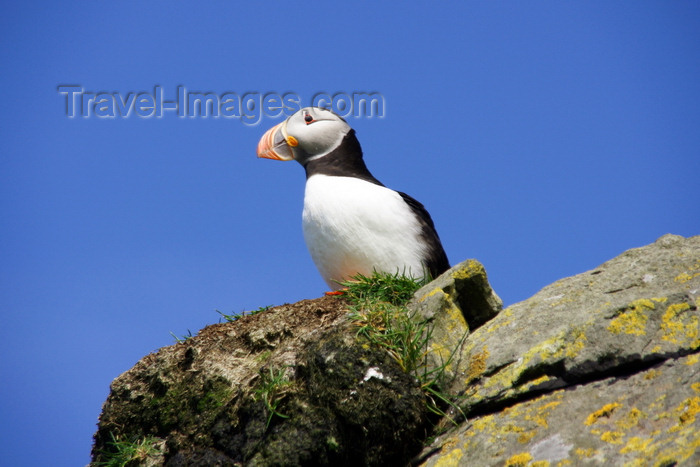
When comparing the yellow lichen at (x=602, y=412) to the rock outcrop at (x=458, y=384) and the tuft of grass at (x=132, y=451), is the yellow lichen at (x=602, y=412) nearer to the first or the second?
the rock outcrop at (x=458, y=384)

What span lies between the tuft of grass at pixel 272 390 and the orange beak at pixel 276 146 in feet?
10.8

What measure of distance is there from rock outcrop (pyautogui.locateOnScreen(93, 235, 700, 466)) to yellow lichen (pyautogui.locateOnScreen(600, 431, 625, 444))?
0.03ft

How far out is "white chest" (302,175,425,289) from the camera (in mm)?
6793

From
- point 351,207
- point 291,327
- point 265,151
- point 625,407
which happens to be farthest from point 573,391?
point 265,151

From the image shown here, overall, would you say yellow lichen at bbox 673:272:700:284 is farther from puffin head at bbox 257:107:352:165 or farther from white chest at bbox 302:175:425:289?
puffin head at bbox 257:107:352:165

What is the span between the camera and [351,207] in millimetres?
6836

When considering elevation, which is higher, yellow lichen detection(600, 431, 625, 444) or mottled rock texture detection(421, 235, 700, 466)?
mottled rock texture detection(421, 235, 700, 466)

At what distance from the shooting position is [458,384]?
5.02 m

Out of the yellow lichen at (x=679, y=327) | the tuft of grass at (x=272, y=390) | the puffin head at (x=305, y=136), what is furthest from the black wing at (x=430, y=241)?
the yellow lichen at (x=679, y=327)

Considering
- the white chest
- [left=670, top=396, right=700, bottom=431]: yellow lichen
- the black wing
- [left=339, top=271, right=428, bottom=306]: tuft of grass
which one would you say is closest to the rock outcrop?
[left=670, top=396, right=700, bottom=431]: yellow lichen

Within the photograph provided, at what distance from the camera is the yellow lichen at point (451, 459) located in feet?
14.2

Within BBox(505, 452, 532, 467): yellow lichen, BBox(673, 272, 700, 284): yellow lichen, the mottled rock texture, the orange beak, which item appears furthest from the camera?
the orange beak

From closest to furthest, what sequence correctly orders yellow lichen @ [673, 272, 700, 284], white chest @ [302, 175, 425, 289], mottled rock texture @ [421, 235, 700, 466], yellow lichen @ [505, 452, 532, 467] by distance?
mottled rock texture @ [421, 235, 700, 466], yellow lichen @ [505, 452, 532, 467], yellow lichen @ [673, 272, 700, 284], white chest @ [302, 175, 425, 289]

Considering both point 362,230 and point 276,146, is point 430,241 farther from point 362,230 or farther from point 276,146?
point 276,146
